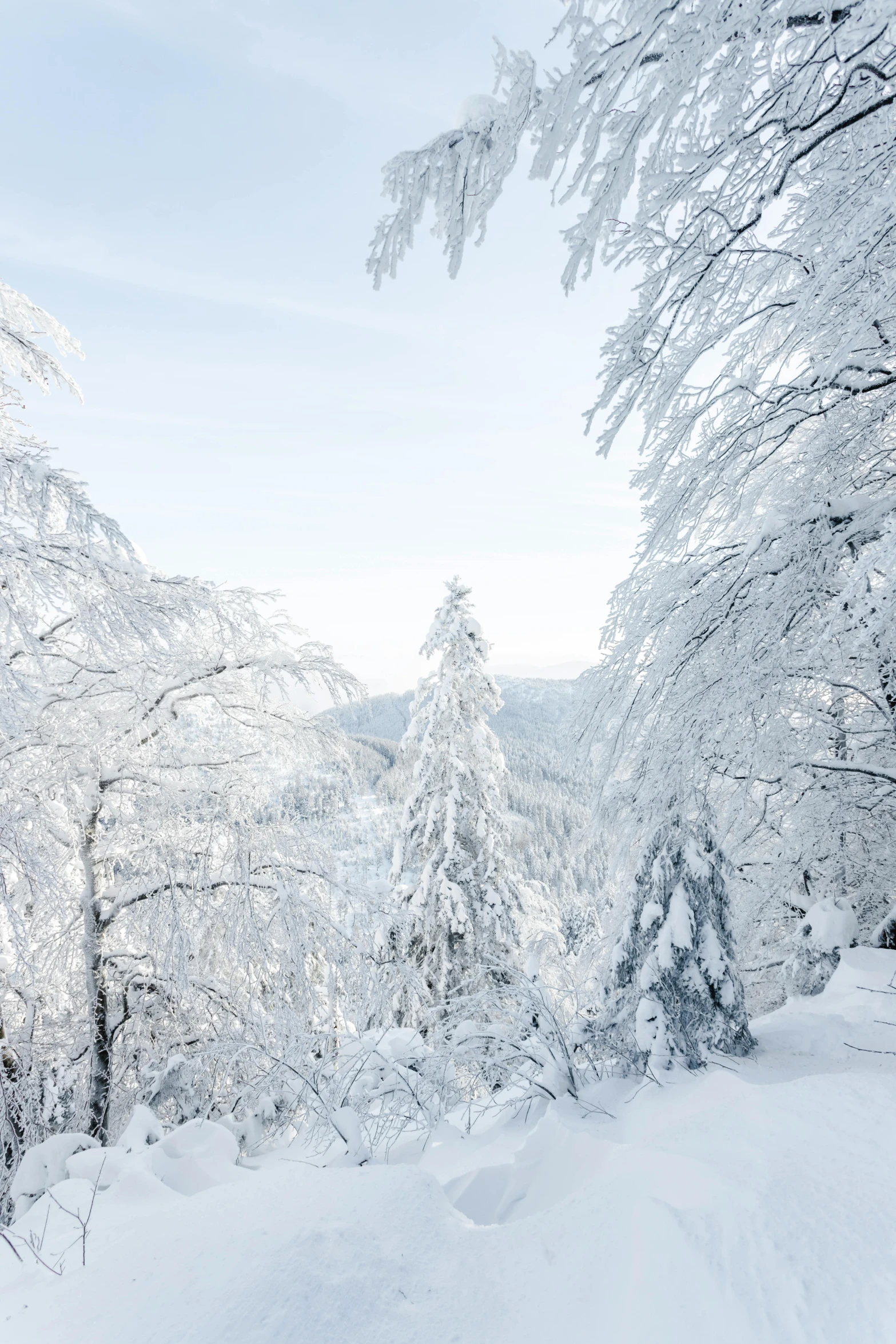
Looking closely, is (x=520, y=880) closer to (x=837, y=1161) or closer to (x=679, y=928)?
(x=679, y=928)

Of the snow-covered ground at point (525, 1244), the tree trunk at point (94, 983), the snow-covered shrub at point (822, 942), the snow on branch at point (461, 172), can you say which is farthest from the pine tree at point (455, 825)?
the snow on branch at point (461, 172)

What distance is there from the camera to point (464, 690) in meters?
11.6

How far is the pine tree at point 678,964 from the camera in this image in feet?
14.6

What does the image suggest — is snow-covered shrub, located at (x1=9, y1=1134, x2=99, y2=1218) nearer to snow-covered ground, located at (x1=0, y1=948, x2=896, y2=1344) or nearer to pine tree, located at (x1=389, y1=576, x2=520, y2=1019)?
snow-covered ground, located at (x1=0, y1=948, x2=896, y2=1344)

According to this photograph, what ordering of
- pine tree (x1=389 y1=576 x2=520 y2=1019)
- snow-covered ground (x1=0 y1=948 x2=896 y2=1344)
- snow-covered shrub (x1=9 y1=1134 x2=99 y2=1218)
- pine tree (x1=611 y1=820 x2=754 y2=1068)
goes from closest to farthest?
1. snow-covered ground (x1=0 y1=948 x2=896 y2=1344)
2. snow-covered shrub (x1=9 y1=1134 x2=99 y2=1218)
3. pine tree (x1=611 y1=820 x2=754 y2=1068)
4. pine tree (x1=389 y1=576 x2=520 y2=1019)

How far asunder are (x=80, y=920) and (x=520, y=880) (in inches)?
336

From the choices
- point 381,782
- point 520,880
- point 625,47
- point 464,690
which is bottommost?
point 520,880

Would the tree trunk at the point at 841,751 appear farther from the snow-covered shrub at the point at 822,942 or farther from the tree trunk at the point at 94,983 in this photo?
the tree trunk at the point at 94,983

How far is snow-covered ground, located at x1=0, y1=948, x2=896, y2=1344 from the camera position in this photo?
1.86 metres

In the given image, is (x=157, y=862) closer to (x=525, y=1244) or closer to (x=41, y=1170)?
(x=41, y=1170)

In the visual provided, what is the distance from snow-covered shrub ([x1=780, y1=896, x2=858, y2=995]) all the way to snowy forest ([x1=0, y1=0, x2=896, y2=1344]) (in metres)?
0.05

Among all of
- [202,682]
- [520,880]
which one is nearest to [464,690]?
[520,880]

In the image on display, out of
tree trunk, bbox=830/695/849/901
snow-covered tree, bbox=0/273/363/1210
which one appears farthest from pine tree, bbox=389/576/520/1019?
tree trunk, bbox=830/695/849/901

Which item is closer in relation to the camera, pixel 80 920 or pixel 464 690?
pixel 80 920
